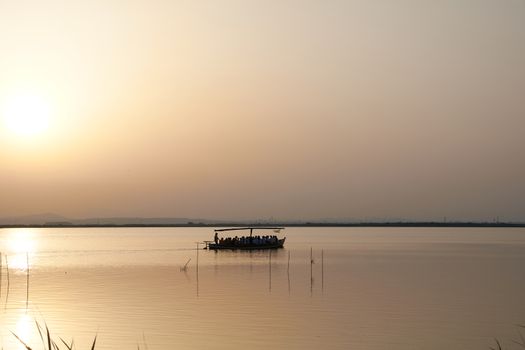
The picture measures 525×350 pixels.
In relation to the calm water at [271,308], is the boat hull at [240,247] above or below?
above

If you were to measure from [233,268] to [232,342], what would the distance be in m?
35.0

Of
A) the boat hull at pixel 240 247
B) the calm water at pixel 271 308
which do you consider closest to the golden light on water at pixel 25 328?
the calm water at pixel 271 308

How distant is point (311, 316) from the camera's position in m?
29.0

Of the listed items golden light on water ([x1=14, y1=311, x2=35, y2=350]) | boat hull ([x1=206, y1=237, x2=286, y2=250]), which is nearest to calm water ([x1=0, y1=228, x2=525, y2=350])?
golden light on water ([x1=14, y1=311, x2=35, y2=350])

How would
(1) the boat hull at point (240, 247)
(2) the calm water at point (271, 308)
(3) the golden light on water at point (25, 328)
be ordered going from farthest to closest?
(1) the boat hull at point (240, 247)
(3) the golden light on water at point (25, 328)
(2) the calm water at point (271, 308)

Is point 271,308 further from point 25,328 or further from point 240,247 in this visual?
point 240,247

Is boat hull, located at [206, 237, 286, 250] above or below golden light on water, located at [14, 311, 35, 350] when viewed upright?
above

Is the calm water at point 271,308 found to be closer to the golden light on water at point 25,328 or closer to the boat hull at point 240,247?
the golden light on water at point 25,328

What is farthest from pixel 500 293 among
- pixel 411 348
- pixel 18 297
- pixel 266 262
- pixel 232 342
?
pixel 266 262

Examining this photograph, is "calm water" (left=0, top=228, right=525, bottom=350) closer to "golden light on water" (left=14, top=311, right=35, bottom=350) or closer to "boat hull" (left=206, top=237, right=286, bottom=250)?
"golden light on water" (left=14, top=311, right=35, bottom=350)

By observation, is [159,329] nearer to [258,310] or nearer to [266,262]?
[258,310]

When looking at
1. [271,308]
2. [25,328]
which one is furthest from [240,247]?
[25,328]

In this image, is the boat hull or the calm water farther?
the boat hull

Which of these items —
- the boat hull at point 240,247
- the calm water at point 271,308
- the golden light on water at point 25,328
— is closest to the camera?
the calm water at point 271,308
